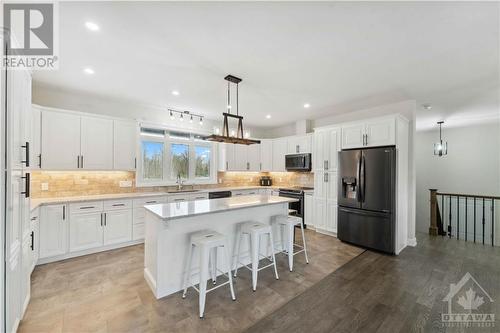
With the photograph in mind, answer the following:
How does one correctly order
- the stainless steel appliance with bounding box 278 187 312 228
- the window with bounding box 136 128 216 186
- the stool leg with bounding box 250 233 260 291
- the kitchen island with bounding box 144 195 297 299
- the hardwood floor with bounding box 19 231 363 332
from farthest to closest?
the stainless steel appliance with bounding box 278 187 312 228, the window with bounding box 136 128 216 186, the stool leg with bounding box 250 233 260 291, the kitchen island with bounding box 144 195 297 299, the hardwood floor with bounding box 19 231 363 332

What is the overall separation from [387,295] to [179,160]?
4645 mm

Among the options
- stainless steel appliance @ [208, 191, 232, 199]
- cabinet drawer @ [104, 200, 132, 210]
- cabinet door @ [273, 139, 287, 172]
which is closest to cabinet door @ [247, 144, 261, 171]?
cabinet door @ [273, 139, 287, 172]

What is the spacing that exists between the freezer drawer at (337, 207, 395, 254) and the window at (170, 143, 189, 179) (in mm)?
3665

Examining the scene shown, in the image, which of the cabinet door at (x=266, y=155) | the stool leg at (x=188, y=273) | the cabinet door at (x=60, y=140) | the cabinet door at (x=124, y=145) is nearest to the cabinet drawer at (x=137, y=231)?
the cabinet door at (x=124, y=145)

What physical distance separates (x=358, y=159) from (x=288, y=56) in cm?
243

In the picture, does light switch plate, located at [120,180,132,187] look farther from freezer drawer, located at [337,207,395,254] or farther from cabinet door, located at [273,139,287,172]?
freezer drawer, located at [337,207,395,254]

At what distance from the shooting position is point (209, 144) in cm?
582

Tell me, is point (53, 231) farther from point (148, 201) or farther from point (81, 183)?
point (148, 201)

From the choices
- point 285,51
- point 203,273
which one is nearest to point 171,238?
point 203,273

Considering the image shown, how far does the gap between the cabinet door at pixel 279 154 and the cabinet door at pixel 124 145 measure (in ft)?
12.1

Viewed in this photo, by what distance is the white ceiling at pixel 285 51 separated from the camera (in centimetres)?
194

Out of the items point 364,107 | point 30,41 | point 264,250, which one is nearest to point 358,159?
point 364,107

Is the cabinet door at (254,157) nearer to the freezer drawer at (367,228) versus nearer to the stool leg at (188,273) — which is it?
the freezer drawer at (367,228)

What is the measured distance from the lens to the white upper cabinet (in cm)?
565
